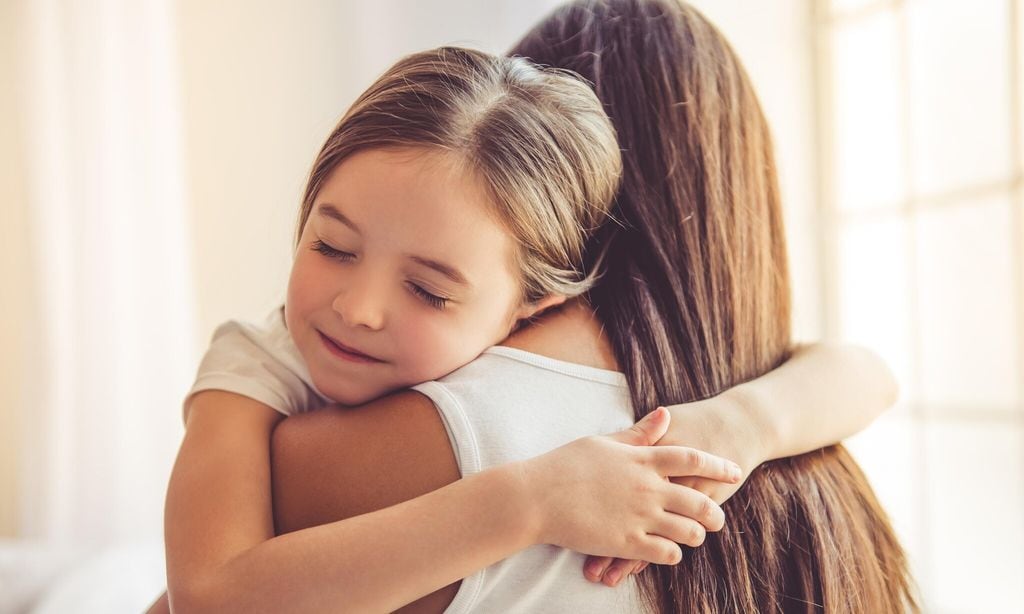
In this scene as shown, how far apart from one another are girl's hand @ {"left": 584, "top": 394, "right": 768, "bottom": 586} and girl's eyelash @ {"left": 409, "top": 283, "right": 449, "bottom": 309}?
22cm

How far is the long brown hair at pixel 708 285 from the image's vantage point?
86cm

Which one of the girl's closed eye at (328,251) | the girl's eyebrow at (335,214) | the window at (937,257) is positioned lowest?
the window at (937,257)

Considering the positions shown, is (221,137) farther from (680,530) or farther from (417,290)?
(680,530)

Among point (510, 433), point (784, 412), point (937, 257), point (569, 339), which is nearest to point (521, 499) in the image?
point (510, 433)

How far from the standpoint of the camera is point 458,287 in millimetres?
852

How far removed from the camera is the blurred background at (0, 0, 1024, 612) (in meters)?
2.38

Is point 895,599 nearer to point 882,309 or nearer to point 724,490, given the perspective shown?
point 724,490

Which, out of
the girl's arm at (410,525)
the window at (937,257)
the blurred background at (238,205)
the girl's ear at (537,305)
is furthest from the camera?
the blurred background at (238,205)

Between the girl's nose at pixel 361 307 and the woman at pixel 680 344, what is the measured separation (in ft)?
0.27

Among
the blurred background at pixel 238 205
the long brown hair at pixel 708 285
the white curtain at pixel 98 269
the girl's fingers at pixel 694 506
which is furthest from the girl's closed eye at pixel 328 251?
the white curtain at pixel 98 269

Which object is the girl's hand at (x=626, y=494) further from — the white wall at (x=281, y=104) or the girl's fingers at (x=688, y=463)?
the white wall at (x=281, y=104)

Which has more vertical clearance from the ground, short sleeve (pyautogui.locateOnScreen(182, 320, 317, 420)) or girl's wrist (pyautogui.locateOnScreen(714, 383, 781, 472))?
short sleeve (pyautogui.locateOnScreen(182, 320, 317, 420))

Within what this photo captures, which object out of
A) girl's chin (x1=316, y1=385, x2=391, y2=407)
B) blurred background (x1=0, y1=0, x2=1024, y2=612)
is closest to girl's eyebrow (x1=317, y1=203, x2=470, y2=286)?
girl's chin (x1=316, y1=385, x2=391, y2=407)

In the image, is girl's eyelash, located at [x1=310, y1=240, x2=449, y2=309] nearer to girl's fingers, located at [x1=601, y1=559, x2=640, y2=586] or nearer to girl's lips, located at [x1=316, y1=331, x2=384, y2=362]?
girl's lips, located at [x1=316, y1=331, x2=384, y2=362]
